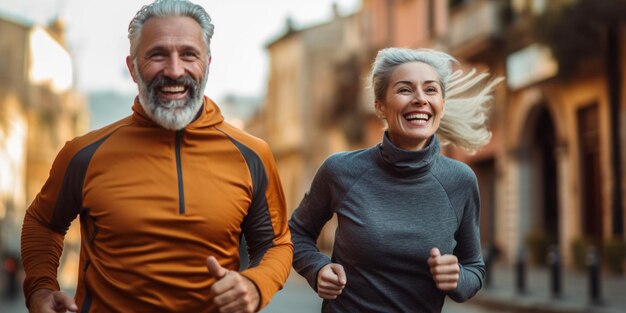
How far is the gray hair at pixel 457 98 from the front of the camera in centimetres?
473

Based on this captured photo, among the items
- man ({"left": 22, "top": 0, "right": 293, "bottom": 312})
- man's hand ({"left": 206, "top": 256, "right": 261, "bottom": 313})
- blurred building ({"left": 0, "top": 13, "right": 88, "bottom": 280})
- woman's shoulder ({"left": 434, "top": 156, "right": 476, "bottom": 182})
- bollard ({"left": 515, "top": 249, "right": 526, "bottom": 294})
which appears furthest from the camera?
blurred building ({"left": 0, "top": 13, "right": 88, "bottom": 280})

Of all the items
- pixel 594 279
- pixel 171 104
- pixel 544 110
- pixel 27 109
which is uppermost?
pixel 171 104

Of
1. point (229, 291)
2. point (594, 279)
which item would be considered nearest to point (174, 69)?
point (229, 291)

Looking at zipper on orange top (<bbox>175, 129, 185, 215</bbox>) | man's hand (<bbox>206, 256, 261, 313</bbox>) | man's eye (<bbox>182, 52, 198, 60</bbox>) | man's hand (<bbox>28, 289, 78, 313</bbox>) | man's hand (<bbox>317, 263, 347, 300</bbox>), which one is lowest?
man's hand (<bbox>317, 263, 347, 300</bbox>)

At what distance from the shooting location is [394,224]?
15.0 feet

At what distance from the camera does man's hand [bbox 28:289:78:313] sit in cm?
382

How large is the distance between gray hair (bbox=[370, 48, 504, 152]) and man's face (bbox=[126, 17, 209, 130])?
3.36 ft

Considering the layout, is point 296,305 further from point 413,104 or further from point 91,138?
point 91,138

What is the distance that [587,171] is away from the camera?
26406mm

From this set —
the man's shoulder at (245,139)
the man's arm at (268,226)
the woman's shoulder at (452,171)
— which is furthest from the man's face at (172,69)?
the woman's shoulder at (452,171)

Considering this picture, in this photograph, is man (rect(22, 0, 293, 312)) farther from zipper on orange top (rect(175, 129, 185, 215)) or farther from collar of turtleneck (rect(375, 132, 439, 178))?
collar of turtleneck (rect(375, 132, 439, 178))

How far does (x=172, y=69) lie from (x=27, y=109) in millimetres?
54761

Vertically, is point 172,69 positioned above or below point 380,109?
above

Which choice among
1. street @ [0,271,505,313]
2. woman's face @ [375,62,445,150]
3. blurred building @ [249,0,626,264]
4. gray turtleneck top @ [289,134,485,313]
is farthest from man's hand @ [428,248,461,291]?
blurred building @ [249,0,626,264]
